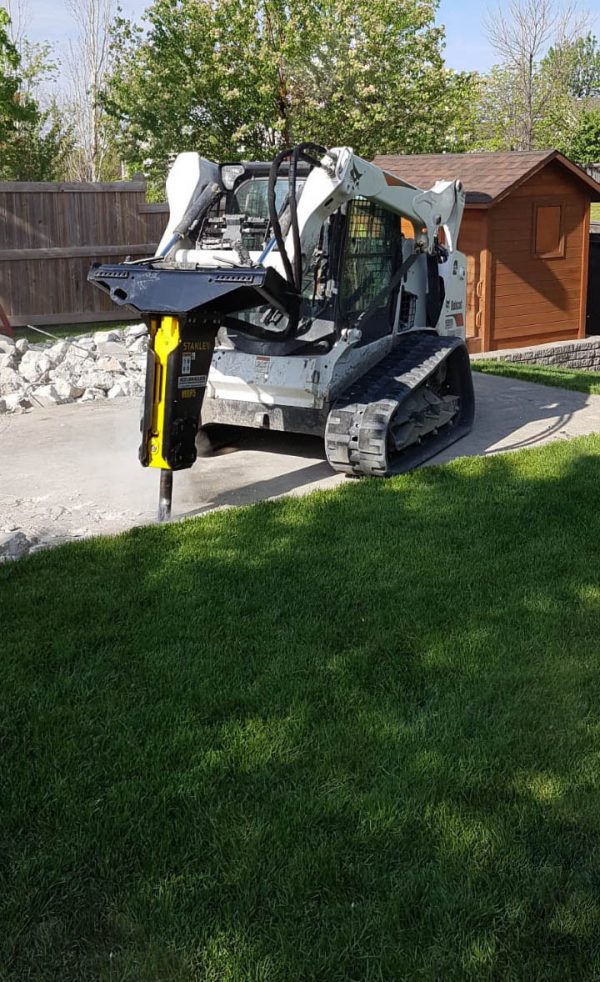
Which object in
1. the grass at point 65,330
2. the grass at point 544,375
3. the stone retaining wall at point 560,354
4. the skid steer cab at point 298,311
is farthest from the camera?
the stone retaining wall at point 560,354

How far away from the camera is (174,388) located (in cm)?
662

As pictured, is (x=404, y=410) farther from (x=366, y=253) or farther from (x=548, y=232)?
(x=548, y=232)

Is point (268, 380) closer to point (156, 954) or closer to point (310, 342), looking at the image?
point (310, 342)

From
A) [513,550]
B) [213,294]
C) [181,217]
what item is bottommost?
[513,550]

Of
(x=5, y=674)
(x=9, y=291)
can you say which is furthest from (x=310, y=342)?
(x=9, y=291)

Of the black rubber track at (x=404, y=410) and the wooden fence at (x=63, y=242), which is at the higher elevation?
the wooden fence at (x=63, y=242)

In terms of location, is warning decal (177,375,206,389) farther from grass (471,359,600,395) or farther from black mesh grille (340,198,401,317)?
grass (471,359,600,395)

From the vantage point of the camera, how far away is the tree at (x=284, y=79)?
21938 mm

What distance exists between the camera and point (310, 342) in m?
8.25

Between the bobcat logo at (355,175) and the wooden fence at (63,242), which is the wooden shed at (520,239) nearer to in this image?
the wooden fence at (63,242)

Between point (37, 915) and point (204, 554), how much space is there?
3.24 meters

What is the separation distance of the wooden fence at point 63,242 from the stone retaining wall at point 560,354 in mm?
5818

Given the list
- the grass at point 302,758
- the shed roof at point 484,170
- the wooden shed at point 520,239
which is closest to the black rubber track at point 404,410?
the grass at point 302,758

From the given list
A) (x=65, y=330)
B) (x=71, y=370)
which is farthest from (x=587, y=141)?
(x=71, y=370)
